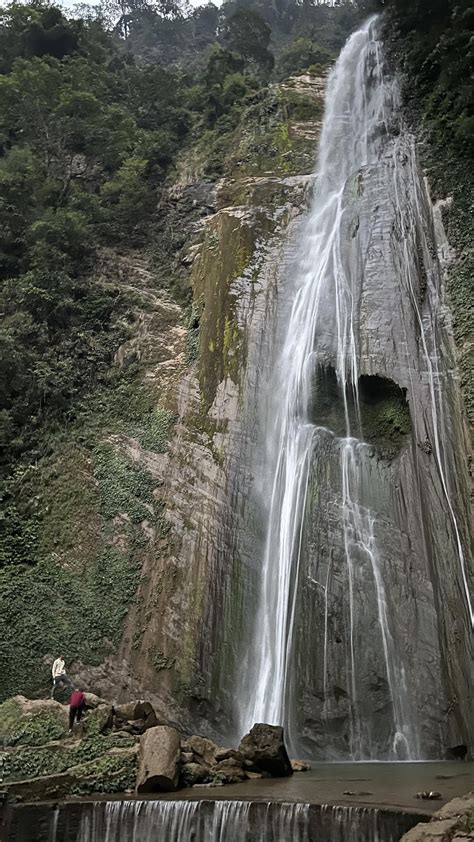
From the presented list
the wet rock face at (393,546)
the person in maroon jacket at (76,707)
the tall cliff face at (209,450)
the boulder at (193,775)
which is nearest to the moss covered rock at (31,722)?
the person in maroon jacket at (76,707)

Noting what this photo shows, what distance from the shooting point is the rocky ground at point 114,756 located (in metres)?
7.69

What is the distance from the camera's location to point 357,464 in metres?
13.0

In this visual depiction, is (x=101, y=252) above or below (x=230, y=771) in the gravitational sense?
above

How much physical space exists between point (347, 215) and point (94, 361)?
24.6ft

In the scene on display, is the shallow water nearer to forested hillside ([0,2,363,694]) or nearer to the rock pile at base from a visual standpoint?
the rock pile at base

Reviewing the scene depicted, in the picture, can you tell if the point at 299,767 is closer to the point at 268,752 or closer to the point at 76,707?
the point at 268,752

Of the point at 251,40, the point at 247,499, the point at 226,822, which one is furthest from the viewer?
the point at 251,40

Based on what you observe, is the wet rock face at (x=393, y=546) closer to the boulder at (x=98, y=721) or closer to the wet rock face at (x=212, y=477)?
the wet rock face at (x=212, y=477)

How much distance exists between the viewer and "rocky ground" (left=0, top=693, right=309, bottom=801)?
25.2 ft

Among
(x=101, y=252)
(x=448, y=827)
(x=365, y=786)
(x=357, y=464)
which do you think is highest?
(x=101, y=252)

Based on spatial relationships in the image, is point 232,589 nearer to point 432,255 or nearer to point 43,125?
point 432,255

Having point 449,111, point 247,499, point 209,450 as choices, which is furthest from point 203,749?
point 449,111

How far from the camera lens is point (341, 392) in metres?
13.9

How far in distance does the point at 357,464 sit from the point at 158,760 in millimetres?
6873
